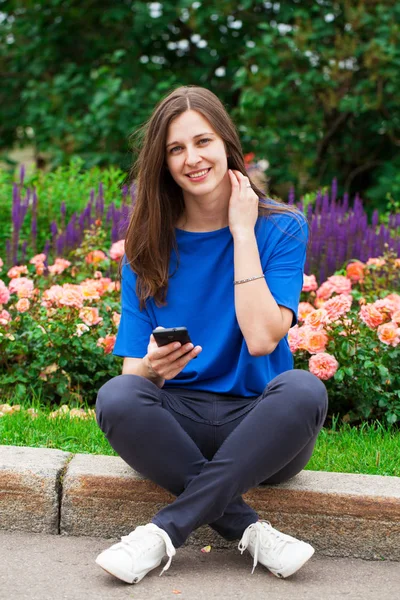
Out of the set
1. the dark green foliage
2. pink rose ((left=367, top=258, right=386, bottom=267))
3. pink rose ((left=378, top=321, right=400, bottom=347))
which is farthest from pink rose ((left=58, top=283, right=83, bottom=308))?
the dark green foliage

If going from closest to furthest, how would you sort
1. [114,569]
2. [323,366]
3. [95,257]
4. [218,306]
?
[114,569]
[218,306]
[323,366]
[95,257]

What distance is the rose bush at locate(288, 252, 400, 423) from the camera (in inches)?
135

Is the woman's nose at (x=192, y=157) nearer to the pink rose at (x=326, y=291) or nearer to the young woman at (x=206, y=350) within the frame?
the young woman at (x=206, y=350)

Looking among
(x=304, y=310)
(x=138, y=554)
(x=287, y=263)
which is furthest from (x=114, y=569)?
(x=304, y=310)

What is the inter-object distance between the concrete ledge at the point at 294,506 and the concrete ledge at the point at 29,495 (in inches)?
1.4

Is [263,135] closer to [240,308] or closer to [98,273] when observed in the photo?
[98,273]

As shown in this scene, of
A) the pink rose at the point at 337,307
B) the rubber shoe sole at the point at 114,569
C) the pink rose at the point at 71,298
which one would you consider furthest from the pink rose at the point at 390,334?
the rubber shoe sole at the point at 114,569

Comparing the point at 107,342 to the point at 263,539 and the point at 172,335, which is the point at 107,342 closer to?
the point at 172,335

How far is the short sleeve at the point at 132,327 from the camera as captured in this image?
2.87m

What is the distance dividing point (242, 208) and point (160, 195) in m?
0.31

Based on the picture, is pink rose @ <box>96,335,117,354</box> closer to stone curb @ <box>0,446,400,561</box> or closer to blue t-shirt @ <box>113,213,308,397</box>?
blue t-shirt @ <box>113,213,308,397</box>

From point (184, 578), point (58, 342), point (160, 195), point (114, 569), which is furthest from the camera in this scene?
point (58, 342)

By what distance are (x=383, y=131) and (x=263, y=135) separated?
1070 mm

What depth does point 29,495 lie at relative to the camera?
110 inches
